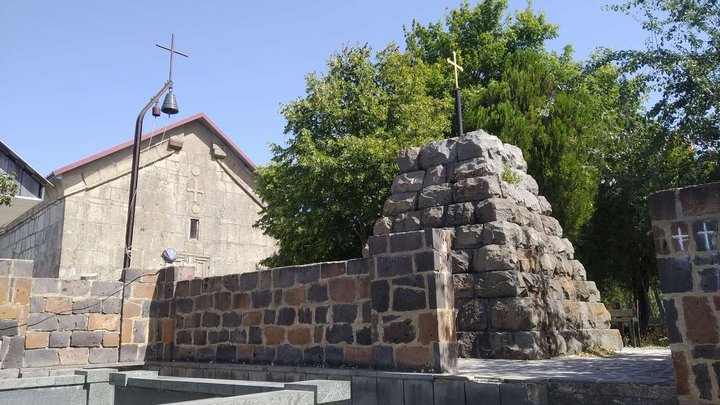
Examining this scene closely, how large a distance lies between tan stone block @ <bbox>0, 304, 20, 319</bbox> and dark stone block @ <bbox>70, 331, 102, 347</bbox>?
1031 millimetres

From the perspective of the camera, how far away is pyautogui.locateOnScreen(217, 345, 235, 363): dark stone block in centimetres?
891

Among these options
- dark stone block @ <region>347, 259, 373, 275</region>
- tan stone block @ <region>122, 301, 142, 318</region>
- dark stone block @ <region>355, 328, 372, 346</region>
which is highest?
dark stone block @ <region>347, 259, 373, 275</region>

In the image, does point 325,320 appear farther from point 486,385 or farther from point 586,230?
point 586,230

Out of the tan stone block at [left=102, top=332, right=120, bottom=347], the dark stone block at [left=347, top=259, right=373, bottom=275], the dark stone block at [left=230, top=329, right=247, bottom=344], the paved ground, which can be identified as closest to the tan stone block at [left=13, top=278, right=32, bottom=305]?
the tan stone block at [left=102, top=332, right=120, bottom=347]

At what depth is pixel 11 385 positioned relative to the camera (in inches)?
210

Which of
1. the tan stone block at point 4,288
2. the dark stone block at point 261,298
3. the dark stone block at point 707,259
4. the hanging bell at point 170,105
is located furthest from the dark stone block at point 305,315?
the hanging bell at point 170,105

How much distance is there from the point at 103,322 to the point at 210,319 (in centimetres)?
244

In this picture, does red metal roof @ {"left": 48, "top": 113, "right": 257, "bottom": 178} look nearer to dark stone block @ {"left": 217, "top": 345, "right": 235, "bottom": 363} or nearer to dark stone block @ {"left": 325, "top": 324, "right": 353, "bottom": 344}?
dark stone block @ {"left": 217, "top": 345, "right": 235, "bottom": 363}

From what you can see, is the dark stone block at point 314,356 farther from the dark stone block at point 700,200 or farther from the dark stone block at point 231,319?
the dark stone block at point 700,200

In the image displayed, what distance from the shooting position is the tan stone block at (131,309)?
10.8 m

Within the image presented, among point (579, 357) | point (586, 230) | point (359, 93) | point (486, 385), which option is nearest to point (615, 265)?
point (586, 230)

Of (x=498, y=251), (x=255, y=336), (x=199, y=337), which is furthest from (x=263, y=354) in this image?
(x=498, y=251)

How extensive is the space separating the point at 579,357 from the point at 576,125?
1276cm

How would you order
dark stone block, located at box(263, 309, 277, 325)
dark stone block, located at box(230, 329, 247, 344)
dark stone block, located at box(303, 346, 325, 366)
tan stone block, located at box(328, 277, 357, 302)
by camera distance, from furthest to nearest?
dark stone block, located at box(230, 329, 247, 344), dark stone block, located at box(263, 309, 277, 325), dark stone block, located at box(303, 346, 325, 366), tan stone block, located at box(328, 277, 357, 302)
